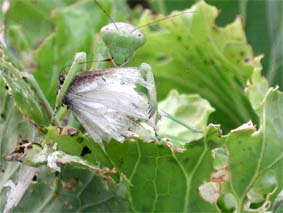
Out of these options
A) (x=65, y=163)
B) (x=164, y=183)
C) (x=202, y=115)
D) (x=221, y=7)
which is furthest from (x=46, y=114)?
(x=221, y=7)

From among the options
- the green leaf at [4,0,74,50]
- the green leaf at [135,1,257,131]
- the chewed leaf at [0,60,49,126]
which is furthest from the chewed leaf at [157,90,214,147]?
the green leaf at [4,0,74,50]

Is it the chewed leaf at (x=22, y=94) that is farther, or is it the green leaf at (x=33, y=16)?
the green leaf at (x=33, y=16)

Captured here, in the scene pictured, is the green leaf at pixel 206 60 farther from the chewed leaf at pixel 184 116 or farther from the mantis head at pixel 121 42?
the mantis head at pixel 121 42

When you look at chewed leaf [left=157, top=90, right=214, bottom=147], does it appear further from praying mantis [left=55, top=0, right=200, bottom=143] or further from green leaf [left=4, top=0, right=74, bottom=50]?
green leaf [left=4, top=0, right=74, bottom=50]

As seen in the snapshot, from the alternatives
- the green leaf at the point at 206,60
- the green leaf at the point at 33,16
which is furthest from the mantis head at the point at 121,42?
the green leaf at the point at 33,16

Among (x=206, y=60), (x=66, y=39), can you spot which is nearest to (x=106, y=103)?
(x=206, y=60)

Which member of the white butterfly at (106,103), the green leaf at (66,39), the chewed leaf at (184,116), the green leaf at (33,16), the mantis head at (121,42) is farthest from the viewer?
the green leaf at (33,16)
